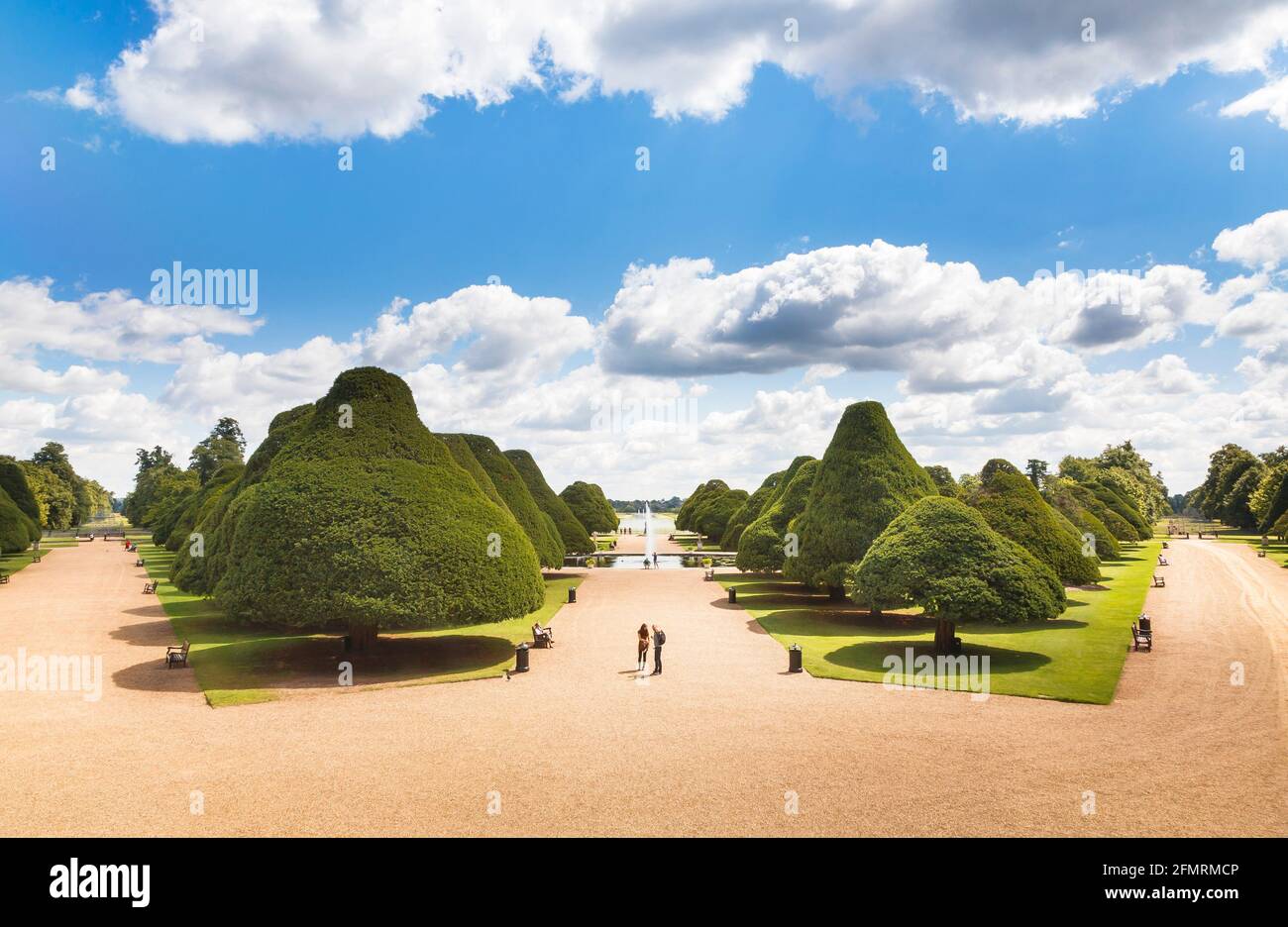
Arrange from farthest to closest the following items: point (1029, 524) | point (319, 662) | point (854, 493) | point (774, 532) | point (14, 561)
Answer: point (14, 561) → point (774, 532) → point (1029, 524) → point (854, 493) → point (319, 662)

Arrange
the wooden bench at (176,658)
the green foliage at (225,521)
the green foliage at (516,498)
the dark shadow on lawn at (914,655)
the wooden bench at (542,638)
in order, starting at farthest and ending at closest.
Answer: the green foliage at (516,498) < the green foliage at (225,521) < the wooden bench at (542,638) < the wooden bench at (176,658) < the dark shadow on lawn at (914,655)

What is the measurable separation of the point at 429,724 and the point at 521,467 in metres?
37.9

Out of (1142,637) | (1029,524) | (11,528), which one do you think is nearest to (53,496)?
(11,528)

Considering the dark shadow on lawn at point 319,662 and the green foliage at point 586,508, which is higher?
the green foliage at point 586,508

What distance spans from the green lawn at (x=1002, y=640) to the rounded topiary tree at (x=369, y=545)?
1118 centimetres

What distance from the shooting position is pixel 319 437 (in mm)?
26922

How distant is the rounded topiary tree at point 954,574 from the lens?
2353 cm

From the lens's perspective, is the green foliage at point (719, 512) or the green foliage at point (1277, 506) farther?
the green foliage at point (719, 512)

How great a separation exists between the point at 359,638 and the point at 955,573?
20753 millimetres

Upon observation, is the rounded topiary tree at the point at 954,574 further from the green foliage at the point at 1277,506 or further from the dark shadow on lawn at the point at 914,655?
the green foliage at the point at 1277,506

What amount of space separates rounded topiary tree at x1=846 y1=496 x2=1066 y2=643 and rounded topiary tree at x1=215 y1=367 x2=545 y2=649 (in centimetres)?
1228

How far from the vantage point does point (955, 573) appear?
2423 centimetres

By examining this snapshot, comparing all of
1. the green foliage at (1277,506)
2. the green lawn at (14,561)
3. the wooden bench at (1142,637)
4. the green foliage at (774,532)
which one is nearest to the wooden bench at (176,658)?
the green foliage at (774,532)

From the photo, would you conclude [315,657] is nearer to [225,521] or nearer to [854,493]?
[225,521]
